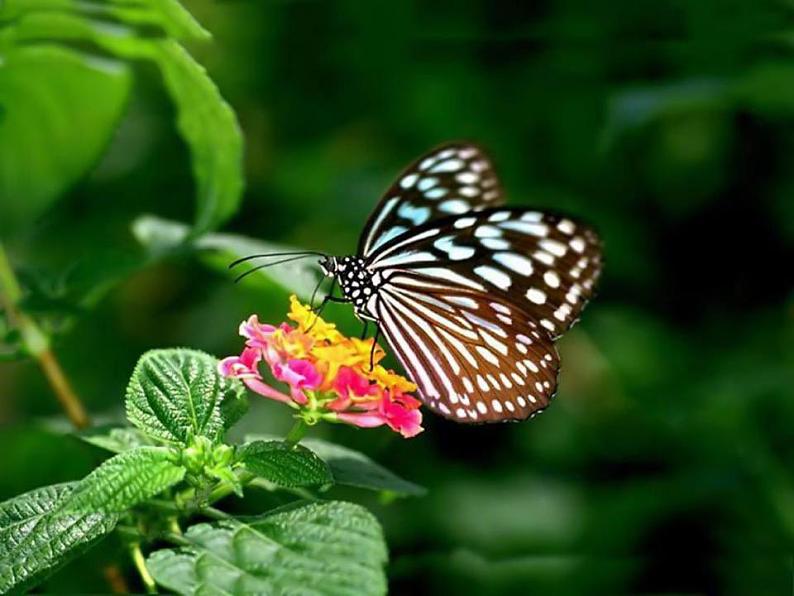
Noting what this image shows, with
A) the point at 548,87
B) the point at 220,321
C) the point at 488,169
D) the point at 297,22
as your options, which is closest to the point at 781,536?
the point at 488,169

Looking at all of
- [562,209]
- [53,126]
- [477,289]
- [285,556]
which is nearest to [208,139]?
[53,126]

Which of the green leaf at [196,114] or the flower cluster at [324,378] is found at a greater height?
the green leaf at [196,114]

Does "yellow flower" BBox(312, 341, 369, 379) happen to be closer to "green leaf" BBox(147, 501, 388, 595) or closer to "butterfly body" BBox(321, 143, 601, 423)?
"green leaf" BBox(147, 501, 388, 595)

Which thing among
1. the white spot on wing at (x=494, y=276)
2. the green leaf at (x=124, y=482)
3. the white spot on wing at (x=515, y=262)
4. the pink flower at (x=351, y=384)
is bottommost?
the green leaf at (x=124, y=482)

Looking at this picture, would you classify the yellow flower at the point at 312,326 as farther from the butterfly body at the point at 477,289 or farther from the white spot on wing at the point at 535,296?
the white spot on wing at the point at 535,296

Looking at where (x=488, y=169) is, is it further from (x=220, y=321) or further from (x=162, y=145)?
(x=162, y=145)

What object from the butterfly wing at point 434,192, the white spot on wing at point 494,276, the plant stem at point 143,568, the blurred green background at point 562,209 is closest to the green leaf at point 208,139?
the blurred green background at point 562,209
